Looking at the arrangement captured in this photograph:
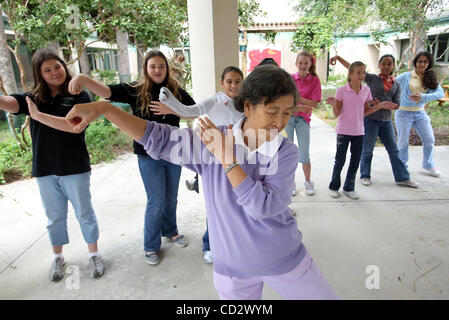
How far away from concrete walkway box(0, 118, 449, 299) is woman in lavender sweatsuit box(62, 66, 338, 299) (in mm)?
1038

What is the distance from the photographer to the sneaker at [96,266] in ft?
7.88

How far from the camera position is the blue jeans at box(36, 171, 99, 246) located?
7.45 feet

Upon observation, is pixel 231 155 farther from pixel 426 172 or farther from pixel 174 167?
pixel 426 172

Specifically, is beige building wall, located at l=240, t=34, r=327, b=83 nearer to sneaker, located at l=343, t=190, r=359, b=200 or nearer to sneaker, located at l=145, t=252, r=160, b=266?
sneaker, located at l=343, t=190, r=359, b=200

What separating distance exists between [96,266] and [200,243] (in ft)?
2.87

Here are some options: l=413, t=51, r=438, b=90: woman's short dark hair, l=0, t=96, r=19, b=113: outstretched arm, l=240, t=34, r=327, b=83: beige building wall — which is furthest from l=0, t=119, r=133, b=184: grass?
l=240, t=34, r=327, b=83: beige building wall

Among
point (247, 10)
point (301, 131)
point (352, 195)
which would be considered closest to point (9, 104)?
point (301, 131)

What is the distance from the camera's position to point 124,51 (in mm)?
8227

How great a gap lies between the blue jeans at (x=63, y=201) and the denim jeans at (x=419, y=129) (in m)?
3.99

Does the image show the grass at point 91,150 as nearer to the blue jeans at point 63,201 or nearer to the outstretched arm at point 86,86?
the blue jeans at point 63,201

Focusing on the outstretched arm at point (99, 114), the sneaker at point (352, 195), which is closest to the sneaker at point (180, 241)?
the outstretched arm at point (99, 114)
